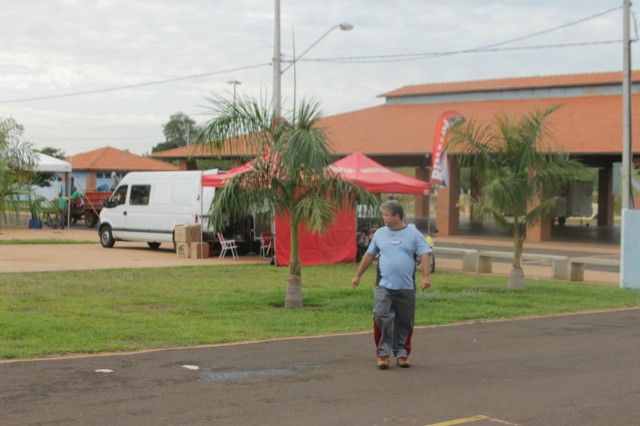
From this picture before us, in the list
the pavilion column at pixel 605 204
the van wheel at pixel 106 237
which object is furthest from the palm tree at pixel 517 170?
the pavilion column at pixel 605 204

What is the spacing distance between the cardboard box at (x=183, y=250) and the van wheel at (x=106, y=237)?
12.2 feet

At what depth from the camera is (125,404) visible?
24.7 ft

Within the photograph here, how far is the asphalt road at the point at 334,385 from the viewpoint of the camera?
724 centimetres

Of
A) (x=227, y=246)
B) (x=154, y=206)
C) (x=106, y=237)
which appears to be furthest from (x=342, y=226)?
(x=106, y=237)

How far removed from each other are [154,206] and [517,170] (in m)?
11.3

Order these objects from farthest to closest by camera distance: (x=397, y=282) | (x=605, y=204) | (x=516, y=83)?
(x=605, y=204) < (x=516, y=83) < (x=397, y=282)

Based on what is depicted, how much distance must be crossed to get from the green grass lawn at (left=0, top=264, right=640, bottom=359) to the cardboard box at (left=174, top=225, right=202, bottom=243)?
10.7 feet

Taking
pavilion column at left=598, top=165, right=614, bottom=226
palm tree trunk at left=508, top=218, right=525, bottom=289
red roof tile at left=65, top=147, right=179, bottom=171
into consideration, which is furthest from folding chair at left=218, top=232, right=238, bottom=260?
red roof tile at left=65, top=147, right=179, bottom=171

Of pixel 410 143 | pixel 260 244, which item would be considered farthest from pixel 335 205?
pixel 410 143

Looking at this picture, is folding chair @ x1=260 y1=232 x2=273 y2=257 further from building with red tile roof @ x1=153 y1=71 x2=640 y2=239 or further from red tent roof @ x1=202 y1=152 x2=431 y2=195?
building with red tile roof @ x1=153 y1=71 x2=640 y2=239

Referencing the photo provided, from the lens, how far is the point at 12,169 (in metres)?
14.0

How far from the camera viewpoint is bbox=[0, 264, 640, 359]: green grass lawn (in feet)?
36.6

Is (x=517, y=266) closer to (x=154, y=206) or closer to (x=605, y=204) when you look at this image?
(x=154, y=206)

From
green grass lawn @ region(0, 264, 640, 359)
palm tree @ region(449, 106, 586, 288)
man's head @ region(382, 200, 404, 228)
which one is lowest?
green grass lawn @ region(0, 264, 640, 359)
